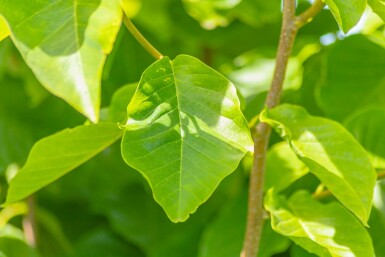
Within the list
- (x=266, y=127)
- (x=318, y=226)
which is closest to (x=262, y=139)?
(x=266, y=127)

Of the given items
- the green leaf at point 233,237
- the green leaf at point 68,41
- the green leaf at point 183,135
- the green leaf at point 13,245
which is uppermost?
the green leaf at point 68,41

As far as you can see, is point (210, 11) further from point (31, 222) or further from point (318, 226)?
point (318, 226)

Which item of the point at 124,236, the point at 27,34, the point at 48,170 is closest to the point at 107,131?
the point at 48,170

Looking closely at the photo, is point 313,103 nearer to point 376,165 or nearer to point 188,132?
point 376,165

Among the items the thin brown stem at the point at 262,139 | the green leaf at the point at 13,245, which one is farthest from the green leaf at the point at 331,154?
the green leaf at the point at 13,245

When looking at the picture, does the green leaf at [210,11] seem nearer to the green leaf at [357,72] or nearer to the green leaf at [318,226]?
the green leaf at [357,72]
